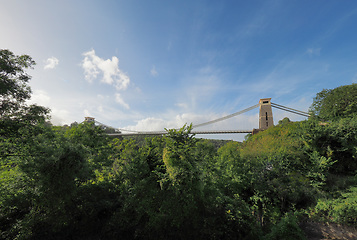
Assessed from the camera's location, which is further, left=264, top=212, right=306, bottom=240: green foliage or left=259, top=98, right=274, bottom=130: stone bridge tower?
left=259, top=98, right=274, bottom=130: stone bridge tower

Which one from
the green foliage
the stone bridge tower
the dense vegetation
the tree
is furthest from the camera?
the stone bridge tower

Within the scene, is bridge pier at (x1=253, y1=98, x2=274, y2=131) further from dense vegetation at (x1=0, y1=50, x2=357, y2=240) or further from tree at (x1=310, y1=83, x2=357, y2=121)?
dense vegetation at (x1=0, y1=50, x2=357, y2=240)

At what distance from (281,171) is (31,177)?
58.5ft

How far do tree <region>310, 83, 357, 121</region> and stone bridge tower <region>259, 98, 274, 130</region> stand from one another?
2350cm

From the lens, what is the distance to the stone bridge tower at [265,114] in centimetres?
4496

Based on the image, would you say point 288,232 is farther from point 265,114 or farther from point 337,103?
point 265,114

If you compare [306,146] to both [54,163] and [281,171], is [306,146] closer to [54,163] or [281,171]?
[281,171]

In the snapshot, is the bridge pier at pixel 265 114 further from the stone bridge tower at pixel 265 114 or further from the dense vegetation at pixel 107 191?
the dense vegetation at pixel 107 191

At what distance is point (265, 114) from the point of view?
4616 cm

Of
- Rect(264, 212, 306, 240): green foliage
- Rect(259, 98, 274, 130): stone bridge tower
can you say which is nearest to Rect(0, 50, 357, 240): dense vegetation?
Rect(264, 212, 306, 240): green foliage

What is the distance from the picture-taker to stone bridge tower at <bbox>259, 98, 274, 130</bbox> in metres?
45.0

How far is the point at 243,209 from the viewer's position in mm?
9188

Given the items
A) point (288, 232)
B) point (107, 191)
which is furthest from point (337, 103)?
point (107, 191)

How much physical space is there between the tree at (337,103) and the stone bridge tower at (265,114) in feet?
77.1
